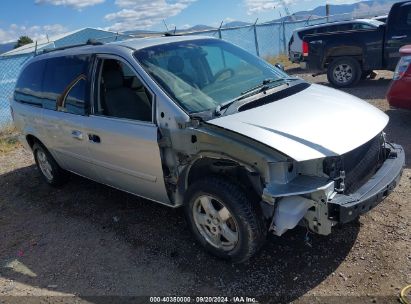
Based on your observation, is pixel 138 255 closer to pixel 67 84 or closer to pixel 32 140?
pixel 67 84

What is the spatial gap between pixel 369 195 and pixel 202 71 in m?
1.89

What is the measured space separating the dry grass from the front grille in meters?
7.41

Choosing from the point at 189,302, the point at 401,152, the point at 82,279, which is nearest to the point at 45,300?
the point at 82,279

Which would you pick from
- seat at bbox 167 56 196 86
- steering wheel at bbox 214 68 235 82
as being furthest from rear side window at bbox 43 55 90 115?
steering wheel at bbox 214 68 235 82

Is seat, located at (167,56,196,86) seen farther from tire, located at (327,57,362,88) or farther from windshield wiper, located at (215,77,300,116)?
tire, located at (327,57,362,88)

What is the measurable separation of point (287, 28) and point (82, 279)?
19.9m

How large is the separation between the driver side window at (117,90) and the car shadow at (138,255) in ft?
4.08

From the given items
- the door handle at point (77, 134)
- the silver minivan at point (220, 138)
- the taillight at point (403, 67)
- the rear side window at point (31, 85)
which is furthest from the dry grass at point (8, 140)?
the taillight at point (403, 67)

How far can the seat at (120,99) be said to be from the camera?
12.7 ft

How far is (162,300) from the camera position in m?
3.18

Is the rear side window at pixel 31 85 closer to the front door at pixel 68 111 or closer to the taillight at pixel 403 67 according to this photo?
the front door at pixel 68 111

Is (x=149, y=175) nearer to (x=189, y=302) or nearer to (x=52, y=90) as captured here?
(x=189, y=302)

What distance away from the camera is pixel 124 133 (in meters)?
3.80

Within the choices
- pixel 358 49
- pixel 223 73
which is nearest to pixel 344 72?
pixel 358 49
